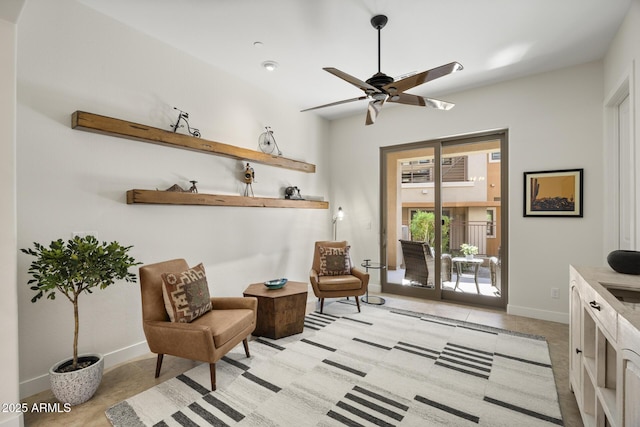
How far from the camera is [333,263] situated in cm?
400

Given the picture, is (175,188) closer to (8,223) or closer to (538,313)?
(8,223)

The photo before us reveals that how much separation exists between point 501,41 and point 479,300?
3188mm

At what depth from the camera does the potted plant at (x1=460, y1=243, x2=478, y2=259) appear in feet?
13.9

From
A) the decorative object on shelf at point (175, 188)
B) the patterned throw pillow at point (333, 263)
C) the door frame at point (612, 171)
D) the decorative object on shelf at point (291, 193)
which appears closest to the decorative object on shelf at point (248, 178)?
the decorative object on shelf at point (291, 193)

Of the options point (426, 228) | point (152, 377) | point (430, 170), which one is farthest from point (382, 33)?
point (152, 377)

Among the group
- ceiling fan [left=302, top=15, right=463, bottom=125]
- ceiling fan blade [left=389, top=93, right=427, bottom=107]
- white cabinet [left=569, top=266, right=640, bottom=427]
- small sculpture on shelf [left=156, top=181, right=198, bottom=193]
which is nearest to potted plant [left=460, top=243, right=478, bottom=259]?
white cabinet [left=569, top=266, right=640, bottom=427]

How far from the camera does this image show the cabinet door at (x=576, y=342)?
1.82 meters

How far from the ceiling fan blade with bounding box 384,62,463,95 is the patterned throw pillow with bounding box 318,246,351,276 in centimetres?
225

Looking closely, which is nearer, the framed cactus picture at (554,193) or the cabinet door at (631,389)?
the cabinet door at (631,389)

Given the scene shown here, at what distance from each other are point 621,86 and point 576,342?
7.72 feet

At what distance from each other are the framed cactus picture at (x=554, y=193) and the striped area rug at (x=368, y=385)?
151 centimetres

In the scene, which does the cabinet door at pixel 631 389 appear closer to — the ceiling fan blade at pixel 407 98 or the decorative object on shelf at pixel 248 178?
the ceiling fan blade at pixel 407 98

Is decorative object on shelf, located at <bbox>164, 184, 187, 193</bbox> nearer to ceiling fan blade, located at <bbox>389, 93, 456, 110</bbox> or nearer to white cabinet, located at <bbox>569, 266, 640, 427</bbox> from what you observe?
ceiling fan blade, located at <bbox>389, 93, 456, 110</bbox>

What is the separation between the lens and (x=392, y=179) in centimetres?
491
